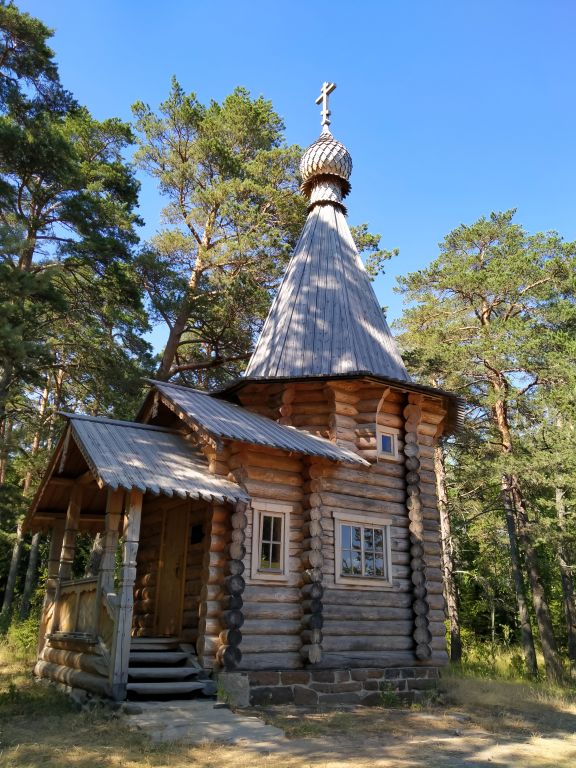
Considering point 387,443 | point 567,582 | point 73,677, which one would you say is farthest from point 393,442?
point 567,582

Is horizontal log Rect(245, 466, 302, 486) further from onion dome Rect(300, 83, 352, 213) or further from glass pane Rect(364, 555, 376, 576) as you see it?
onion dome Rect(300, 83, 352, 213)

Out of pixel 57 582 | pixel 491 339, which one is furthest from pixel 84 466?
pixel 491 339

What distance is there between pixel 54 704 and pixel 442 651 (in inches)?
254

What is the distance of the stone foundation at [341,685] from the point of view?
8.96 m

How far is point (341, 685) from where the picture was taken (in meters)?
9.62

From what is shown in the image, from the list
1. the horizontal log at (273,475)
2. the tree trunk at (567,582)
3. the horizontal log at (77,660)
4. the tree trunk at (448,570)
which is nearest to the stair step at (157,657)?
the horizontal log at (77,660)

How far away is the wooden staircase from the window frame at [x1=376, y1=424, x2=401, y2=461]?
4.62 meters

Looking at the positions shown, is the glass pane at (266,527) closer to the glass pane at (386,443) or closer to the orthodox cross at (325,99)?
the glass pane at (386,443)

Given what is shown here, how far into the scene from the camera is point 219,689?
8234mm

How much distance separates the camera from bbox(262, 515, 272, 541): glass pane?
389 inches

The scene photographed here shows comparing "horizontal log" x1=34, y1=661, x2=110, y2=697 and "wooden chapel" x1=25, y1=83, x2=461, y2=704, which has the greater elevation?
"wooden chapel" x1=25, y1=83, x2=461, y2=704

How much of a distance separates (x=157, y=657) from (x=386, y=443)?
5431 millimetres

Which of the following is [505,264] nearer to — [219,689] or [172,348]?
[172,348]

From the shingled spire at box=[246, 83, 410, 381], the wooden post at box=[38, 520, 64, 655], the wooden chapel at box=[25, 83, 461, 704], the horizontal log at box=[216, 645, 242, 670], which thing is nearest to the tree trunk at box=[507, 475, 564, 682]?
the wooden chapel at box=[25, 83, 461, 704]
